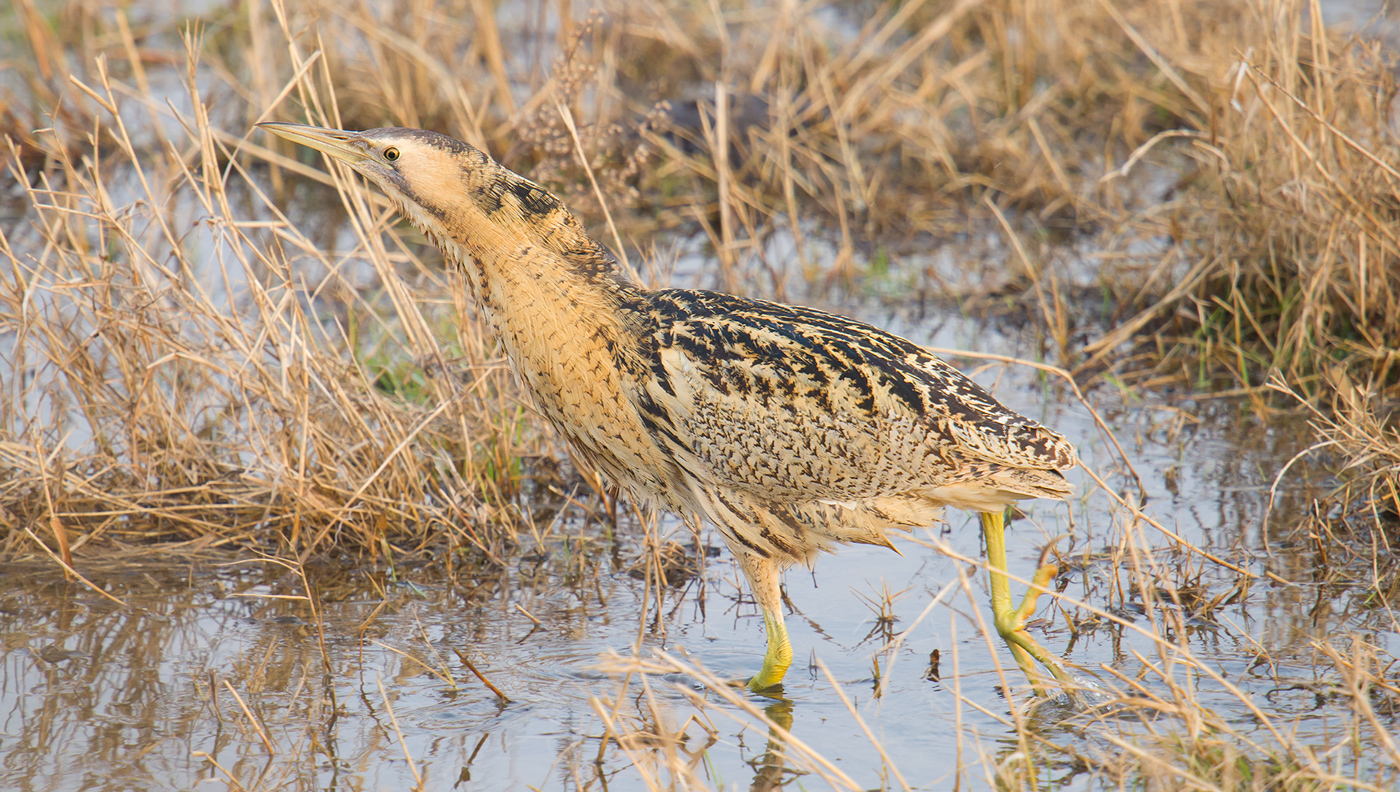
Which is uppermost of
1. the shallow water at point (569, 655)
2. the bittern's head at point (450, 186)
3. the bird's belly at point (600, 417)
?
the bittern's head at point (450, 186)

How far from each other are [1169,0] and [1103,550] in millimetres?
3494

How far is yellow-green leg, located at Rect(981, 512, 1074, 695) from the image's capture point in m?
3.65

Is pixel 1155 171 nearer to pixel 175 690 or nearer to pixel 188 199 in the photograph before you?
pixel 188 199

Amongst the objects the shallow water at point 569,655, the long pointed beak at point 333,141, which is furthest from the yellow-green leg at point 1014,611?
the long pointed beak at point 333,141

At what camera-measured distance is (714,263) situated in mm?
6812

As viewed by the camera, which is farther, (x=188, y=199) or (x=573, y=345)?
(x=188, y=199)

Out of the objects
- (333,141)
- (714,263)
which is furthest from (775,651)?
(714,263)

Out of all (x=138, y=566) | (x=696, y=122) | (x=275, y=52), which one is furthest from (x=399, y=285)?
(x=275, y=52)

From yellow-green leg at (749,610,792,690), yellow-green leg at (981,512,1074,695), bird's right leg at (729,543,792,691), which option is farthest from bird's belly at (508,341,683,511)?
yellow-green leg at (981,512,1074,695)

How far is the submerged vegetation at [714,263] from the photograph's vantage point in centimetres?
405

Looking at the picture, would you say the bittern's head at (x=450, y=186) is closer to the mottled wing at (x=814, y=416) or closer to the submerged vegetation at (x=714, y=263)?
the mottled wing at (x=814, y=416)

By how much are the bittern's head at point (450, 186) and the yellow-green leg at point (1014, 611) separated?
1.33 m

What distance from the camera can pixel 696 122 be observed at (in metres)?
7.59

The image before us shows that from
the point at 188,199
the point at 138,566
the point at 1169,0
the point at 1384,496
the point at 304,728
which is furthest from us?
the point at 188,199
